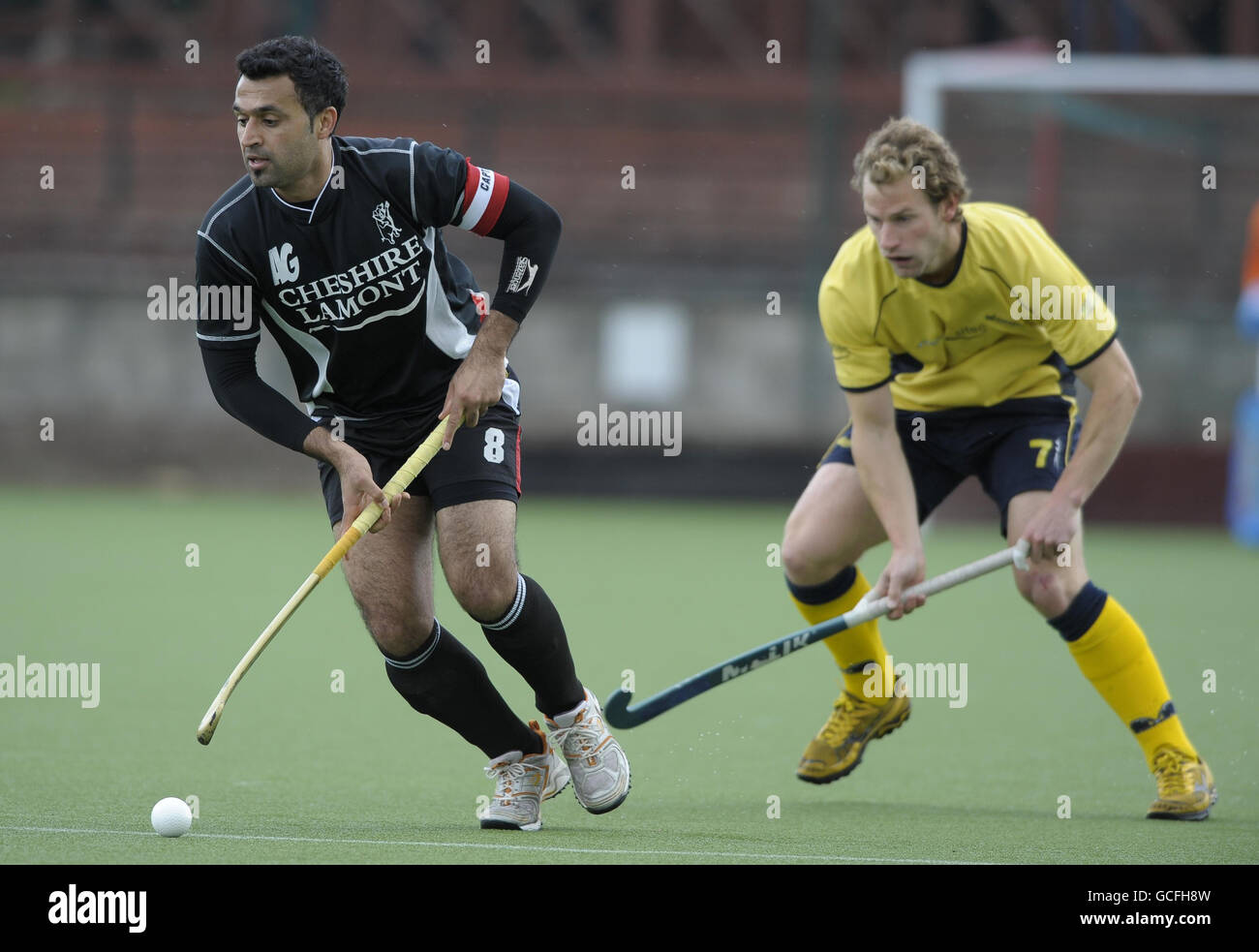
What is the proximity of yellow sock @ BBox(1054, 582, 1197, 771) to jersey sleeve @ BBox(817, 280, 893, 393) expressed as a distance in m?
0.68

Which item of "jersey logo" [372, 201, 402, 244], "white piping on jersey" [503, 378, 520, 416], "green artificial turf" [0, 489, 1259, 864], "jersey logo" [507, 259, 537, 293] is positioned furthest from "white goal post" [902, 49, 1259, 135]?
"jersey logo" [372, 201, 402, 244]

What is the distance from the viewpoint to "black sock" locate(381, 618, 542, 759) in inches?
142

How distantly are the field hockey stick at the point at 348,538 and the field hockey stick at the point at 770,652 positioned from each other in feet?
2.40

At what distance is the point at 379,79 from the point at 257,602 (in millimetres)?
7767

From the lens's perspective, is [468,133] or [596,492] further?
[468,133]

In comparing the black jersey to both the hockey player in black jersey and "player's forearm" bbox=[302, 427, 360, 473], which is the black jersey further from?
"player's forearm" bbox=[302, 427, 360, 473]

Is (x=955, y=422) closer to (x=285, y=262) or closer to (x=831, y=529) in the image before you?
(x=831, y=529)

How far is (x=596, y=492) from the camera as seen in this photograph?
12.5 meters

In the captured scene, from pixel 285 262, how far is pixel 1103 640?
6.55 ft

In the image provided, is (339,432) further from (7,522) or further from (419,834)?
(7,522)

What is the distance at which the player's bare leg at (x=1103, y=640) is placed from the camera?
3.87m
